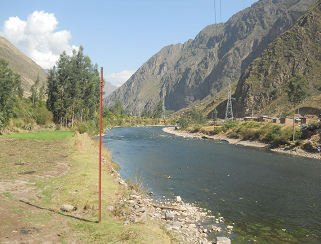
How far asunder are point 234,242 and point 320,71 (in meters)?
171

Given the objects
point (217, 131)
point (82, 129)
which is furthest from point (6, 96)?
point (217, 131)

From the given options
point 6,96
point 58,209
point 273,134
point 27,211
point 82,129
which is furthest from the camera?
point 273,134

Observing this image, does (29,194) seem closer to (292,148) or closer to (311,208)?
(311,208)

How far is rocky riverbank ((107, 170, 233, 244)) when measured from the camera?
12.2 m

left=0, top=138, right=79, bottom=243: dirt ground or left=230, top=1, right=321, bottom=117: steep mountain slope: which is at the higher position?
left=230, top=1, right=321, bottom=117: steep mountain slope

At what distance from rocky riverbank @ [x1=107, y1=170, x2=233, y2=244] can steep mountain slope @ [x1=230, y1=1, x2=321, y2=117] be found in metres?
141

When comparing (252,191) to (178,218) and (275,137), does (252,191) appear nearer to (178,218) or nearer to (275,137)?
(178,218)

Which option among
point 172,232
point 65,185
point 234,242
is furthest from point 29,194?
point 234,242

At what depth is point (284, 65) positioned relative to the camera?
163125 mm

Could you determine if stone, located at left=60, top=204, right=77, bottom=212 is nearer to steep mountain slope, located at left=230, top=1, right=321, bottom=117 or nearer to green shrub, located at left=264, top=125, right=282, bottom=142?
green shrub, located at left=264, top=125, right=282, bottom=142

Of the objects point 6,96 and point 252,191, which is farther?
point 6,96

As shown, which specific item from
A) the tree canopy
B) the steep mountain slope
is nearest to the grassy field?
the tree canopy

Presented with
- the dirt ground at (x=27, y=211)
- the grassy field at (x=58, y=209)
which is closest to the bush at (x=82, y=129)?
the grassy field at (x=58, y=209)

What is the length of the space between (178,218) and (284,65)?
177 meters
